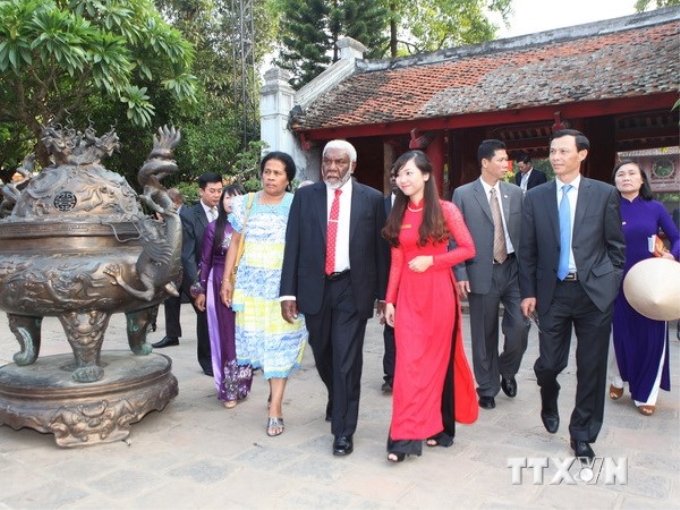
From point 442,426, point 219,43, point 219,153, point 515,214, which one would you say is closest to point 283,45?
point 219,43

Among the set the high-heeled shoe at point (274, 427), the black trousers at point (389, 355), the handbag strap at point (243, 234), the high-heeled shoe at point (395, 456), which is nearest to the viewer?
the high-heeled shoe at point (395, 456)

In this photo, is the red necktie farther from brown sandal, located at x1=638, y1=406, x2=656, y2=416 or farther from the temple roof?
the temple roof

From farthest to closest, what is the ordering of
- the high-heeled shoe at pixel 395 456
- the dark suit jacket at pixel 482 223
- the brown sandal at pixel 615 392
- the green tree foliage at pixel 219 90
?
the green tree foliage at pixel 219 90 < the brown sandal at pixel 615 392 < the dark suit jacket at pixel 482 223 < the high-heeled shoe at pixel 395 456

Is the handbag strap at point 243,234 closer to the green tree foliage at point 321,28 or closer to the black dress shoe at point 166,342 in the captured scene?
the black dress shoe at point 166,342

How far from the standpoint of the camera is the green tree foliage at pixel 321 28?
19906 mm

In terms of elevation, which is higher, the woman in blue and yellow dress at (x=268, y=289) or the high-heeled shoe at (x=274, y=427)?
the woman in blue and yellow dress at (x=268, y=289)

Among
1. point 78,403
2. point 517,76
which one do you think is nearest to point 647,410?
point 78,403

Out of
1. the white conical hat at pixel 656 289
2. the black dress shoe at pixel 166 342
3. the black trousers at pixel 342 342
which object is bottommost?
the black dress shoe at pixel 166 342

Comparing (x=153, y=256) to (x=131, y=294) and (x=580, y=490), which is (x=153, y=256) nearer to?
(x=131, y=294)

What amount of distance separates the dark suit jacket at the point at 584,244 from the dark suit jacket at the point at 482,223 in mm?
685

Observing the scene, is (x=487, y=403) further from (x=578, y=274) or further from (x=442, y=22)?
(x=442, y=22)

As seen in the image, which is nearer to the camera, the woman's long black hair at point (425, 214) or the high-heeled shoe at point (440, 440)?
the woman's long black hair at point (425, 214)

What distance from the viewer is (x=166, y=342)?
255 inches

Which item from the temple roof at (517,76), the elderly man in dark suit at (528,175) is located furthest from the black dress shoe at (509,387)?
the temple roof at (517,76)
